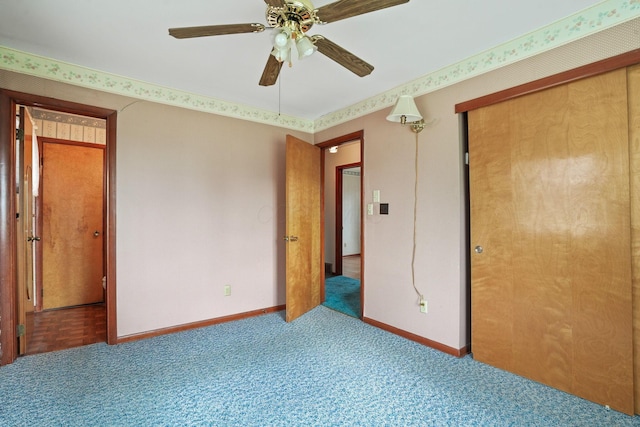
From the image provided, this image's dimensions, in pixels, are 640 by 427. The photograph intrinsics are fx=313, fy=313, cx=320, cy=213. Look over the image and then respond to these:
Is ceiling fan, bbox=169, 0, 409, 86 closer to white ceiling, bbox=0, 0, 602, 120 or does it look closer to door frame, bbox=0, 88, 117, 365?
white ceiling, bbox=0, 0, 602, 120

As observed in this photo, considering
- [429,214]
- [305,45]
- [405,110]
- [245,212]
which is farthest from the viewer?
[245,212]

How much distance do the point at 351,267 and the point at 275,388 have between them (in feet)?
14.3

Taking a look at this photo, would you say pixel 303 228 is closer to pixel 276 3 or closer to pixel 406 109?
pixel 406 109

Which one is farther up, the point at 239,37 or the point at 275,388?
→ the point at 239,37

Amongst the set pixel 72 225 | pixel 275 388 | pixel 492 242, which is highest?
pixel 72 225

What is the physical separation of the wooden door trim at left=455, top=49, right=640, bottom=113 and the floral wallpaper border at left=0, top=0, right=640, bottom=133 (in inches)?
7.7

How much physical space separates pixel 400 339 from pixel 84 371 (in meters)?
2.53

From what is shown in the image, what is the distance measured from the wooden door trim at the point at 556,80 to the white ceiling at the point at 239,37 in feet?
1.13

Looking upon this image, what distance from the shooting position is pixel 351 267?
6312 mm

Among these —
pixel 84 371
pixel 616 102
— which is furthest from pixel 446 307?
pixel 84 371

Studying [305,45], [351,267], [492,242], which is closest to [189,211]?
[305,45]

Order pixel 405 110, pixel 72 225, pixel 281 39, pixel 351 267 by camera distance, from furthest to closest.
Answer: pixel 351 267 < pixel 72 225 < pixel 405 110 < pixel 281 39

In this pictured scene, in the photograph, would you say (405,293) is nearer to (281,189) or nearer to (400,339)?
(400,339)

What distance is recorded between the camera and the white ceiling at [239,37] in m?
1.85
